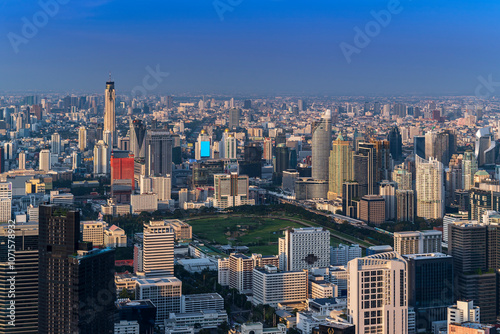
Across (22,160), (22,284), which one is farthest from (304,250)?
(22,160)

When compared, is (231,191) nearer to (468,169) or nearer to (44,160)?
(468,169)

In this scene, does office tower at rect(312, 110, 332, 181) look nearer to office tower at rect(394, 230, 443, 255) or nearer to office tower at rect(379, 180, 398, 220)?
office tower at rect(379, 180, 398, 220)

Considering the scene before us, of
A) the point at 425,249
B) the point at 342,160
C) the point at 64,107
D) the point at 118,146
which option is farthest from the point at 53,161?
the point at 425,249

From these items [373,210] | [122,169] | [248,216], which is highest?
[122,169]

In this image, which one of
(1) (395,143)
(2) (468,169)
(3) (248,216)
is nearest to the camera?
(3) (248,216)

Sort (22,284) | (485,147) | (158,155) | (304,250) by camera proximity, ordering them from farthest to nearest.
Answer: (485,147), (158,155), (304,250), (22,284)

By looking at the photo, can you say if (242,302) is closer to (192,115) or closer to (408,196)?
(408,196)

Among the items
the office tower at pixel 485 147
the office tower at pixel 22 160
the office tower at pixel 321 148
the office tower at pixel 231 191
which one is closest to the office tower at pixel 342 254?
the office tower at pixel 231 191
